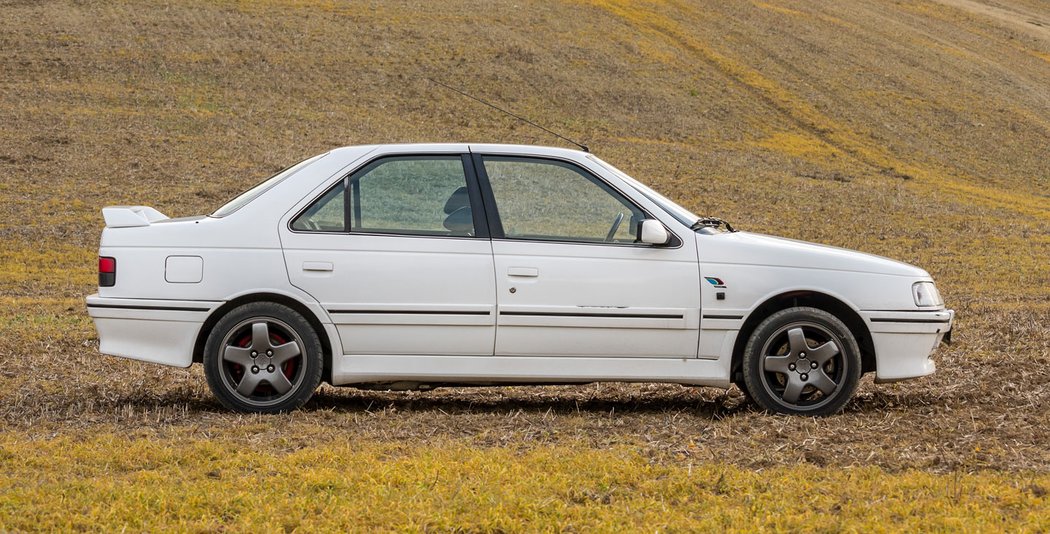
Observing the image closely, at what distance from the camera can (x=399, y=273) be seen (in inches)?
267

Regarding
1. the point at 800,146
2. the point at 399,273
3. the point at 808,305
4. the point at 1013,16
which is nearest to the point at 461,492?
the point at 399,273

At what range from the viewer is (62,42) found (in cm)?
3878

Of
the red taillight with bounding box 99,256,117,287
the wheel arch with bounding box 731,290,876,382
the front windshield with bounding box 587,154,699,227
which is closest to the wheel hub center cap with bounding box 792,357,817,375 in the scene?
the wheel arch with bounding box 731,290,876,382

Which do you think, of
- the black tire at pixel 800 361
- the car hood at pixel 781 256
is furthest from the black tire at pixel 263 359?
the black tire at pixel 800 361

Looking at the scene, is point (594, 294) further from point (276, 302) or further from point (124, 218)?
point (124, 218)

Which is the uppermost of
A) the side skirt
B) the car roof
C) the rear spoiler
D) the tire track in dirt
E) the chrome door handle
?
the tire track in dirt

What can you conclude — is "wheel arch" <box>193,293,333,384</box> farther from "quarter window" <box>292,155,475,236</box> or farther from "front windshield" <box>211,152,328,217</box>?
"front windshield" <box>211,152,328,217</box>

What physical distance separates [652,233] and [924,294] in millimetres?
1736

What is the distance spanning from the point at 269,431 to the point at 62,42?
3620 centimetres

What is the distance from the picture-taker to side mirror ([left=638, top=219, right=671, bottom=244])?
6.69m

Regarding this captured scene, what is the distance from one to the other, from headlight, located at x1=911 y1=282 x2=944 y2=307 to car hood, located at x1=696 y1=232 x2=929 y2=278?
0.07 metres

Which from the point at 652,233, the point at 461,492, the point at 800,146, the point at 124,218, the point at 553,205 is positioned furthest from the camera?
the point at 800,146

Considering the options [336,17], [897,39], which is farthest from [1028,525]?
[897,39]

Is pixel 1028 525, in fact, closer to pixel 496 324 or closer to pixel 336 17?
pixel 496 324
